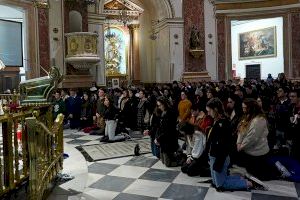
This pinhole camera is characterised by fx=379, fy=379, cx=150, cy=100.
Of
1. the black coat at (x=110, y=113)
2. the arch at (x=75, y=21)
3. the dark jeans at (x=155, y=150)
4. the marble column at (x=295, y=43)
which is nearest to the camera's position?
the dark jeans at (x=155, y=150)

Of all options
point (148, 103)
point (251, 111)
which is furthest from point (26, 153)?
point (148, 103)

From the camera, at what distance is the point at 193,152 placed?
617cm

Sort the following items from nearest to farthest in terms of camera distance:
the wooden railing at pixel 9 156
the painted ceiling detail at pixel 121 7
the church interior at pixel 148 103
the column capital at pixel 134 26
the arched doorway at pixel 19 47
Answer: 1. the wooden railing at pixel 9 156
2. the church interior at pixel 148 103
3. the arched doorway at pixel 19 47
4. the painted ceiling detail at pixel 121 7
5. the column capital at pixel 134 26

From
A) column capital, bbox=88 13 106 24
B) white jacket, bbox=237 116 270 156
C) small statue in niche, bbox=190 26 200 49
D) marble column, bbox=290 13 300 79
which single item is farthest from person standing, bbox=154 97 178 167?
marble column, bbox=290 13 300 79

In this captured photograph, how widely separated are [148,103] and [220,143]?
225 inches

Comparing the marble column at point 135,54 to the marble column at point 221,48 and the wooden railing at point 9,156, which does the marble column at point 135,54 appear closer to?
the marble column at point 221,48

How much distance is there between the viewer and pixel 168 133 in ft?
22.3

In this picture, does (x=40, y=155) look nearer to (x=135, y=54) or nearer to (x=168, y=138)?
(x=168, y=138)

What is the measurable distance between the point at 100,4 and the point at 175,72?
4.64m

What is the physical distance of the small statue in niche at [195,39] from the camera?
1794 cm

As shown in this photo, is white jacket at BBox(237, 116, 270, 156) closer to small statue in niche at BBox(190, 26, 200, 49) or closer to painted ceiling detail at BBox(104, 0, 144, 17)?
small statue in niche at BBox(190, 26, 200, 49)

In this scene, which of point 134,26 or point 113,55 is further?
point 113,55

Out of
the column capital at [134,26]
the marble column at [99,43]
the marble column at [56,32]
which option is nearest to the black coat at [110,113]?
the marble column at [56,32]

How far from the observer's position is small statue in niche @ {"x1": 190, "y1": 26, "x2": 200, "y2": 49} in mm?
17938
